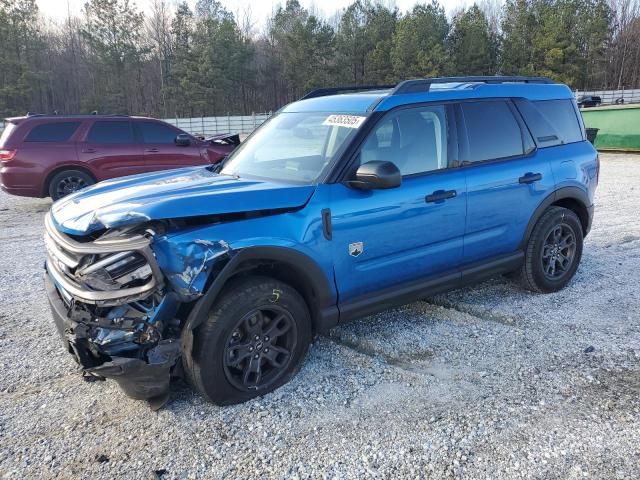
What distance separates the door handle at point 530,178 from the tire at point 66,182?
7849mm

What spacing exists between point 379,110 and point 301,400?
80.4 inches

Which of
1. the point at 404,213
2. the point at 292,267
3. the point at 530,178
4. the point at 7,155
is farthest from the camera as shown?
the point at 7,155

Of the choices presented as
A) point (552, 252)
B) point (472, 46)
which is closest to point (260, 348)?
point (552, 252)

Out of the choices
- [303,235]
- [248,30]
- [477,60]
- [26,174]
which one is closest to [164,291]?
[303,235]

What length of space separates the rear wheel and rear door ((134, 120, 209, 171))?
1185mm

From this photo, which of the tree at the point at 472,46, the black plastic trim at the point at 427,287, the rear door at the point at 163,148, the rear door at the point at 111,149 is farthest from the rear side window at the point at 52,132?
the tree at the point at 472,46

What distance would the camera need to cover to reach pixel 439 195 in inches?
149

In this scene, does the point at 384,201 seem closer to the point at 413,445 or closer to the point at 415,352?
the point at 415,352

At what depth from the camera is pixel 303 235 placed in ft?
10.3

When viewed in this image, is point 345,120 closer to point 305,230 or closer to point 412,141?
point 412,141

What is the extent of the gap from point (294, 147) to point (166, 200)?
1.35 meters

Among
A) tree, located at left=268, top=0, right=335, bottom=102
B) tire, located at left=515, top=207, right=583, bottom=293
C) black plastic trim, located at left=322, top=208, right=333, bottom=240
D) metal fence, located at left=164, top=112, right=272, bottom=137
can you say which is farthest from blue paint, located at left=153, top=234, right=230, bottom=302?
tree, located at left=268, top=0, right=335, bottom=102

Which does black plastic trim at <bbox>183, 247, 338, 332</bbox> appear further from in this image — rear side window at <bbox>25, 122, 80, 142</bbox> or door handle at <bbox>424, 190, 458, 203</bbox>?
rear side window at <bbox>25, 122, 80, 142</bbox>

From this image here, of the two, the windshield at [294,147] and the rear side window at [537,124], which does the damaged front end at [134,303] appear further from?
the rear side window at [537,124]
